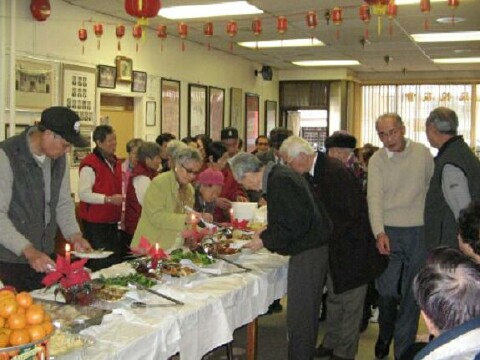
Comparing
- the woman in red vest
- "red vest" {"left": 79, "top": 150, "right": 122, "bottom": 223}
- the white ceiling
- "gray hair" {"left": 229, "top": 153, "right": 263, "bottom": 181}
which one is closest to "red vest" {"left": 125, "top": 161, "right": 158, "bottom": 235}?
the woman in red vest

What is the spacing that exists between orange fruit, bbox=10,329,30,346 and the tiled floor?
2.28 meters

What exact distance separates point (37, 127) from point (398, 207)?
2296 millimetres

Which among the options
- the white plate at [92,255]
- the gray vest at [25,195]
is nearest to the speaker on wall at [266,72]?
the gray vest at [25,195]

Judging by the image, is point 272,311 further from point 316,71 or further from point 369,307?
point 316,71

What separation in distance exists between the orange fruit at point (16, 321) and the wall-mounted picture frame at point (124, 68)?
5.40 metres

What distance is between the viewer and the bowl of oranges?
5.67ft

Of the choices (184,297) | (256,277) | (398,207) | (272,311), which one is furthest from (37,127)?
(272,311)

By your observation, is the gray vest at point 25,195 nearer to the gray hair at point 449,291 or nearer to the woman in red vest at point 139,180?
the woman in red vest at point 139,180

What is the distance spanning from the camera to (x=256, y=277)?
3268 millimetres

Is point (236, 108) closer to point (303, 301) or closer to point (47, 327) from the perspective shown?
point (303, 301)

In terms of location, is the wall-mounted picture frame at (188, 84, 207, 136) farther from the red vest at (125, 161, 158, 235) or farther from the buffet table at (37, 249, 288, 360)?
the buffet table at (37, 249, 288, 360)

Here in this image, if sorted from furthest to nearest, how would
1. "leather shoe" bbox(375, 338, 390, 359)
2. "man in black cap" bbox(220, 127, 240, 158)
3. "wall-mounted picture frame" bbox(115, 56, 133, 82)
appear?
"wall-mounted picture frame" bbox(115, 56, 133, 82) → "man in black cap" bbox(220, 127, 240, 158) → "leather shoe" bbox(375, 338, 390, 359)

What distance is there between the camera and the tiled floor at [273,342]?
14.0ft

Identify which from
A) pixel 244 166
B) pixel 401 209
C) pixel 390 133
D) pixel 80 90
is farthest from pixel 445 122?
pixel 80 90
